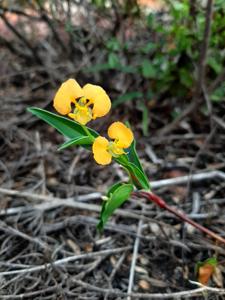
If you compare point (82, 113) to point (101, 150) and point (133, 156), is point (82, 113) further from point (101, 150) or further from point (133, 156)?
point (133, 156)

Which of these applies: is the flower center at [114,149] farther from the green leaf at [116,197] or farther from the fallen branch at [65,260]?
the fallen branch at [65,260]

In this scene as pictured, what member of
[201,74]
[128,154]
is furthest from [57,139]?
[128,154]

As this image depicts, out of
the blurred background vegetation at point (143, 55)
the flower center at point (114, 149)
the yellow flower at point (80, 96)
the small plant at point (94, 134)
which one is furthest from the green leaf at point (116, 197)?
the blurred background vegetation at point (143, 55)

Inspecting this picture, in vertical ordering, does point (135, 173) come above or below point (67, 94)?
below

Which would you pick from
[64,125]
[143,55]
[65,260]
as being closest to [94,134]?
[64,125]

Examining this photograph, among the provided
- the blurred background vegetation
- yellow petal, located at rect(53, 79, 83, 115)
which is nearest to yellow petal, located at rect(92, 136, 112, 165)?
yellow petal, located at rect(53, 79, 83, 115)

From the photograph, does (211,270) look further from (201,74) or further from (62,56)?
(62,56)
